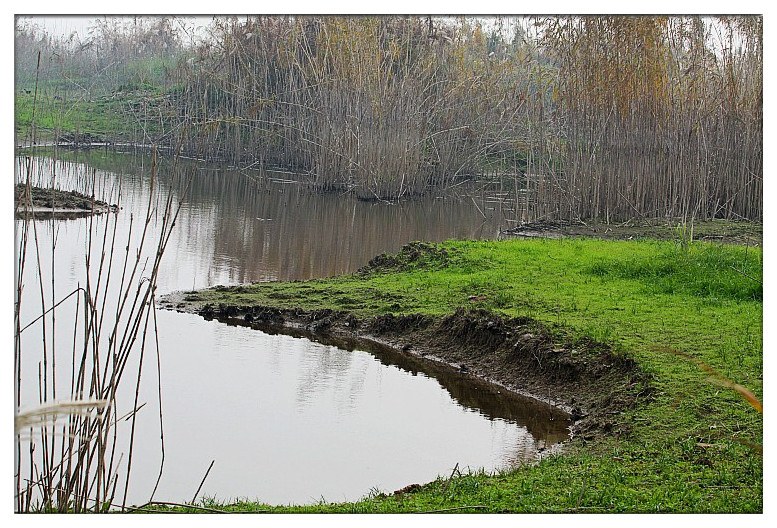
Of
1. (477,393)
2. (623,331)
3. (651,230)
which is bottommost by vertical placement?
(477,393)

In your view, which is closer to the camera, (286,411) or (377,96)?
(286,411)

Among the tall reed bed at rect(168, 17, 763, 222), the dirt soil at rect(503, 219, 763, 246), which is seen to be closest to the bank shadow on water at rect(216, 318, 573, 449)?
the dirt soil at rect(503, 219, 763, 246)

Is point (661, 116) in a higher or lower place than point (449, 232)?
higher

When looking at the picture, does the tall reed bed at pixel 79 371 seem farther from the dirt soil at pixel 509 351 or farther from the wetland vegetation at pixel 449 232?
the dirt soil at pixel 509 351

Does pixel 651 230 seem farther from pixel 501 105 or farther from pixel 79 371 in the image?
pixel 79 371

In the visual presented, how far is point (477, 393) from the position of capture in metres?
5.60

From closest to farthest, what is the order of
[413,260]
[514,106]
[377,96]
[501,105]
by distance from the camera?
[413,260] < [377,96] < [514,106] < [501,105]

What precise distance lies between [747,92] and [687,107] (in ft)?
2.04

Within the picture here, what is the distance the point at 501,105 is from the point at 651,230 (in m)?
4.47

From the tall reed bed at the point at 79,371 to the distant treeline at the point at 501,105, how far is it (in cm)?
160

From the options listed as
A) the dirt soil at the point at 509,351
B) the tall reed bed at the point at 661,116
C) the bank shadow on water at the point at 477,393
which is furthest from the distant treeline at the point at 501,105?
the bank shadow on water at the point at 477,393

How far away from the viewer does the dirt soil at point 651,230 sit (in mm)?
9594

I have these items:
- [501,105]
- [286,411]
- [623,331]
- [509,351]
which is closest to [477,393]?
[509,351]

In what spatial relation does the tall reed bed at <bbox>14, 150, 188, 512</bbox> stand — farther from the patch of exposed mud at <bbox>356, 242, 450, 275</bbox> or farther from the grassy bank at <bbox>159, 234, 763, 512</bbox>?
the patch of exposed mud at <bbox>356, 242, 450, 275</bbox>
